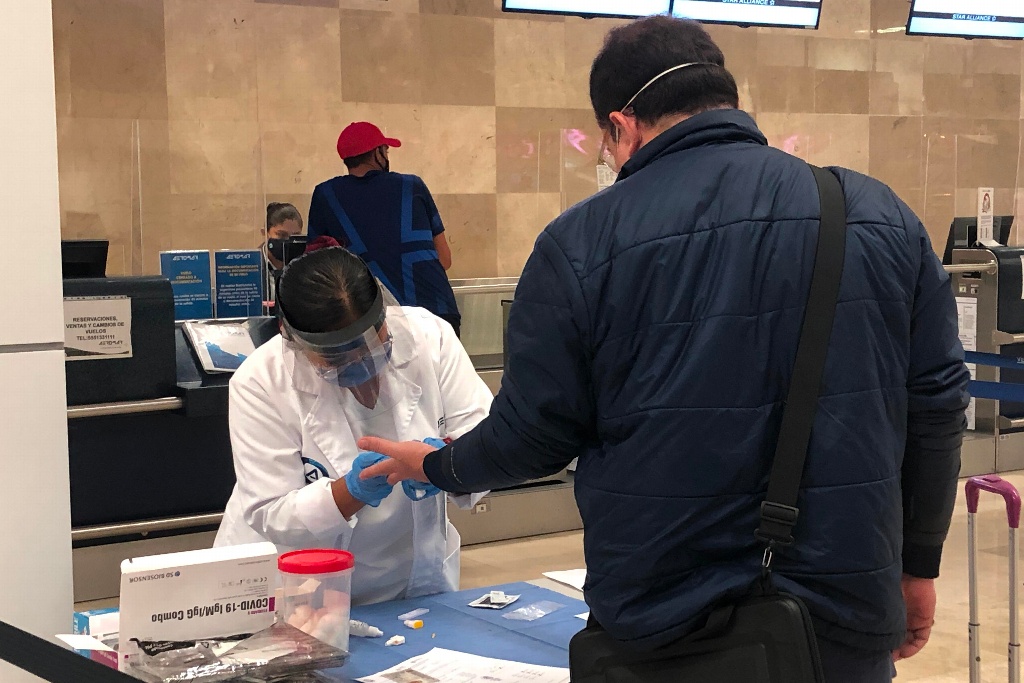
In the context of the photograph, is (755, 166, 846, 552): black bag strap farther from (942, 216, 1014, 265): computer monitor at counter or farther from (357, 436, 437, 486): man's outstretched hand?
(942, 216, 1014, 265): computer monitor at counter

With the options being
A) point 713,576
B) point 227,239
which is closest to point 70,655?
point 713,576

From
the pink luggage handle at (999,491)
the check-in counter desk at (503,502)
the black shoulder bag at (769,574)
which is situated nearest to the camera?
the black shoulder bag at (769,574)

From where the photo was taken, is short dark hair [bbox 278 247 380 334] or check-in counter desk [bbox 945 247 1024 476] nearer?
short dark hair [bbox 278 247 380 334]

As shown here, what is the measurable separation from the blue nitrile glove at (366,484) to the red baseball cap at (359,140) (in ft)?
11.9

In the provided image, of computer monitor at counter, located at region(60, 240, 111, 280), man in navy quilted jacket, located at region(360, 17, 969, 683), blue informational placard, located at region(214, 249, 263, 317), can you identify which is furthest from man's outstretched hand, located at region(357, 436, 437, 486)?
blue informational placard, located at region(214, 249, 263, 317)

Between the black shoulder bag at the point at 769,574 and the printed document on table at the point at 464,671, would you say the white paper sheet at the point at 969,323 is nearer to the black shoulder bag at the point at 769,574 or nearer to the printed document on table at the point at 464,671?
the printed document on table at the point at 464,671

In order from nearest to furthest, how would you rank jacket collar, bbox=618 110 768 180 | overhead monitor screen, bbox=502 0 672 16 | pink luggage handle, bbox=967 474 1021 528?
jacket collar, bbox=618 110 768 180 → pink luggage handle, bbox=967 474 1021 528 → overhead monitor screen, bbox=502 0 672 16

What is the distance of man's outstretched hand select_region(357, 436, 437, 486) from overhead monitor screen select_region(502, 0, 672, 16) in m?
4.77

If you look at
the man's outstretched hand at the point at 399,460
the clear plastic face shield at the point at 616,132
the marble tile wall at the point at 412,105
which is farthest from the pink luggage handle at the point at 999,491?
the marble tile wall at the point at 412,105

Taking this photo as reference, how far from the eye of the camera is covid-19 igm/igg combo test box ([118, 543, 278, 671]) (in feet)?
6.63

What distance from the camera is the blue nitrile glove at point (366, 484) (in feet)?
8.58

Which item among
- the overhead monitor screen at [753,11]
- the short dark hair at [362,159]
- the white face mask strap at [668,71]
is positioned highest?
the overhead monitor screen at [753,11]

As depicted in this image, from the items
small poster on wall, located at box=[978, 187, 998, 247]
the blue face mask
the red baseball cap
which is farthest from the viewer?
small poster on wall, located at box=[978, 187, 998, 247]

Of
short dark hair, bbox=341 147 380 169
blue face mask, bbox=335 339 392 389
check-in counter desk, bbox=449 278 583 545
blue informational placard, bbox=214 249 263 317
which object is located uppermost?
short dark hair, bbox=341 147 380 169
